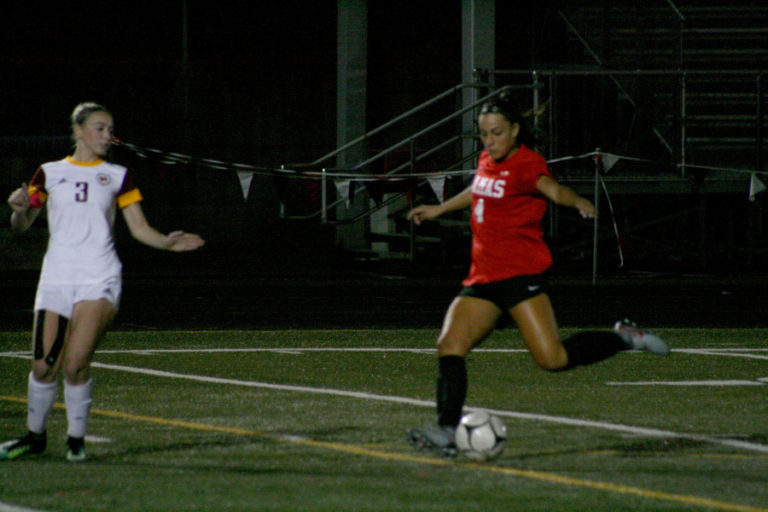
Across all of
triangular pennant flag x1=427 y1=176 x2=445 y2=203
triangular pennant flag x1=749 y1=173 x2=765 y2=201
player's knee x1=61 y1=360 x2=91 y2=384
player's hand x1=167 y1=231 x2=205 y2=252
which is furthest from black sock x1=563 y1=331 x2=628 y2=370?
triangular pennant flag x1=749 y1=173 x2=765 y2=201

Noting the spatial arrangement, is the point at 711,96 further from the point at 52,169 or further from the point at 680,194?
the point at 52,169

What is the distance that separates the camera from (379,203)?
25.6 meters

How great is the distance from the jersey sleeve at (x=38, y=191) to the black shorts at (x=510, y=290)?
2410 mm

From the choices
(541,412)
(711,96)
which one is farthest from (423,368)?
(711,96)

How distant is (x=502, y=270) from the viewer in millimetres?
8320

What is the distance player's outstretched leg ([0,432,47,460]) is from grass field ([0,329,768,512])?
0.24ft

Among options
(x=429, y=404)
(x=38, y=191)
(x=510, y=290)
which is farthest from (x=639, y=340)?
(x=38, y=191)

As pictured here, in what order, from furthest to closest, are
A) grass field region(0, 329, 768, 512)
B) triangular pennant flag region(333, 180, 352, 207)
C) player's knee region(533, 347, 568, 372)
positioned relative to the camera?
triangular pennant flag region(333, 180, 352, 207) < player's knee region(533, 347, 568, 372) < grass field region(0, 329, 768, 512)

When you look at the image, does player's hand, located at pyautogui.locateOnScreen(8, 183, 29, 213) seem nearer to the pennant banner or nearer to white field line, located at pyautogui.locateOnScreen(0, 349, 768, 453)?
white field line, located at pyautogui.locateOnScreen(0, 349, 768, 453)

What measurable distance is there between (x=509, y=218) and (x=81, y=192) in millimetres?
2407

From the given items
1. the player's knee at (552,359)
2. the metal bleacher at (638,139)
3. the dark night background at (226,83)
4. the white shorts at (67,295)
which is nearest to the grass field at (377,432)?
the player's knee at (552,359)

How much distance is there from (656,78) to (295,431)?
1948 centimetres

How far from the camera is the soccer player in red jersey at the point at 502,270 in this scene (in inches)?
326

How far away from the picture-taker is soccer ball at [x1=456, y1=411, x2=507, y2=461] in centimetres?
808
